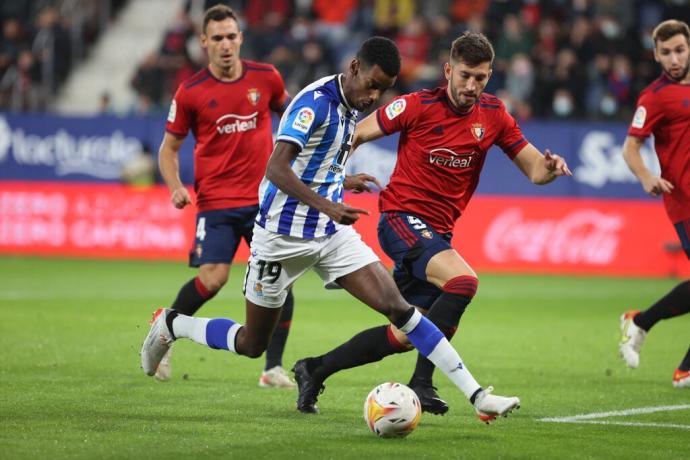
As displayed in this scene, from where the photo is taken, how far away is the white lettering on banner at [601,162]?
2131cm

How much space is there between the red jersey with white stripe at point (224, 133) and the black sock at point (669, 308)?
3.18m

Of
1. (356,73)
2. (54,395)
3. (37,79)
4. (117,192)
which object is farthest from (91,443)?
(37,79)

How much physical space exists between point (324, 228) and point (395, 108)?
123cm

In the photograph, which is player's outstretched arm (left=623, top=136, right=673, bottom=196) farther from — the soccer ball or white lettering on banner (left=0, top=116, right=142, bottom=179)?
white lettering on banner (left=0, top=116, right=142, bottom=179)

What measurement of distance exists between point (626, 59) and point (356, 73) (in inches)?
617

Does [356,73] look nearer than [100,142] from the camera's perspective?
Yes

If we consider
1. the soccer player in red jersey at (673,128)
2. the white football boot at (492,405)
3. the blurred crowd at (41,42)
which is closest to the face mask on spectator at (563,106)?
the blurred crowd at (41,42)

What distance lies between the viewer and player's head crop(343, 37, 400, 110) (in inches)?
267

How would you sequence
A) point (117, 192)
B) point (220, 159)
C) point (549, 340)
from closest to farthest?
1. point (220, 159)
2. point (549, 340)
3. point (117, 192)

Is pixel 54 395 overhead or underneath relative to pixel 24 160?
overhead

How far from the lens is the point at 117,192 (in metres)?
20.6

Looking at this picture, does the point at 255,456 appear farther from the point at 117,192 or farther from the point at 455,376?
the point at 117,192

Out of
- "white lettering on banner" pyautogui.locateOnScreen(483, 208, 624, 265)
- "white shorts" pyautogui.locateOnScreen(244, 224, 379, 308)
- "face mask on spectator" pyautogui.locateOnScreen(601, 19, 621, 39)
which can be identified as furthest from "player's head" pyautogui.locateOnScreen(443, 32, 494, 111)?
"face mask on spectator" pyautogui.locateOnScreen(601, 19, 621, 39)

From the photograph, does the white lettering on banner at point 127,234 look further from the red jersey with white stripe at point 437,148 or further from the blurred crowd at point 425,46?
the red jersey with white stripe at point 437,148
